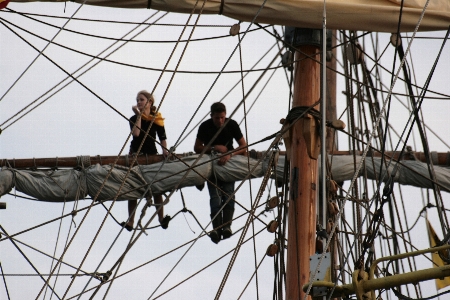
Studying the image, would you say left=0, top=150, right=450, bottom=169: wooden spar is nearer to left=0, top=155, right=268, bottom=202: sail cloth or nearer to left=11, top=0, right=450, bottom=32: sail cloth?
left=0, top=155, right=268, bottom=202: sail cloth

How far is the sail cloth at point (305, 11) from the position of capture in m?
9.95

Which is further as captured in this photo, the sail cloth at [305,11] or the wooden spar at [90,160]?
the wooden spar at [90,160]

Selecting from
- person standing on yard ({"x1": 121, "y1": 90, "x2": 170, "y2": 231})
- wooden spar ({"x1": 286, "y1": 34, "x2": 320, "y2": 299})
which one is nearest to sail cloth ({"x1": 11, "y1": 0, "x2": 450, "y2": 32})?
wooden spar ({"x1": 286, "y1": 34, "x2": 320, "y2": 299})

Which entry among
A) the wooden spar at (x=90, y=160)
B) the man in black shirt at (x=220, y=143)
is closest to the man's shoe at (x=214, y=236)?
the man in black shirt at (x=220, y=143)

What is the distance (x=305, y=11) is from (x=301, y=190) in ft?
5.12

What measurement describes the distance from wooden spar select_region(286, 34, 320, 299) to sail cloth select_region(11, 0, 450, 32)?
35cm

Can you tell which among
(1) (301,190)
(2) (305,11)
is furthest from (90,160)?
(1) (301,190)

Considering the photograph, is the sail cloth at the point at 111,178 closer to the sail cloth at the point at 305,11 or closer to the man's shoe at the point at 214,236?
the man's shoe at the point at 214,236

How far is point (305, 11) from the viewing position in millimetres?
9922

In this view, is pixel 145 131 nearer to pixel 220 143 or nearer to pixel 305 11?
pixel 220 143

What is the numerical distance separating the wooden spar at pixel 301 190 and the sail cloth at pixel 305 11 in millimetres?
353

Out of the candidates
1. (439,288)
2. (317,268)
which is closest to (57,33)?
(317,268)

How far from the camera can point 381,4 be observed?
33.4 feet

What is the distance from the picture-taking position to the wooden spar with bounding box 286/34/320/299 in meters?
9.15
